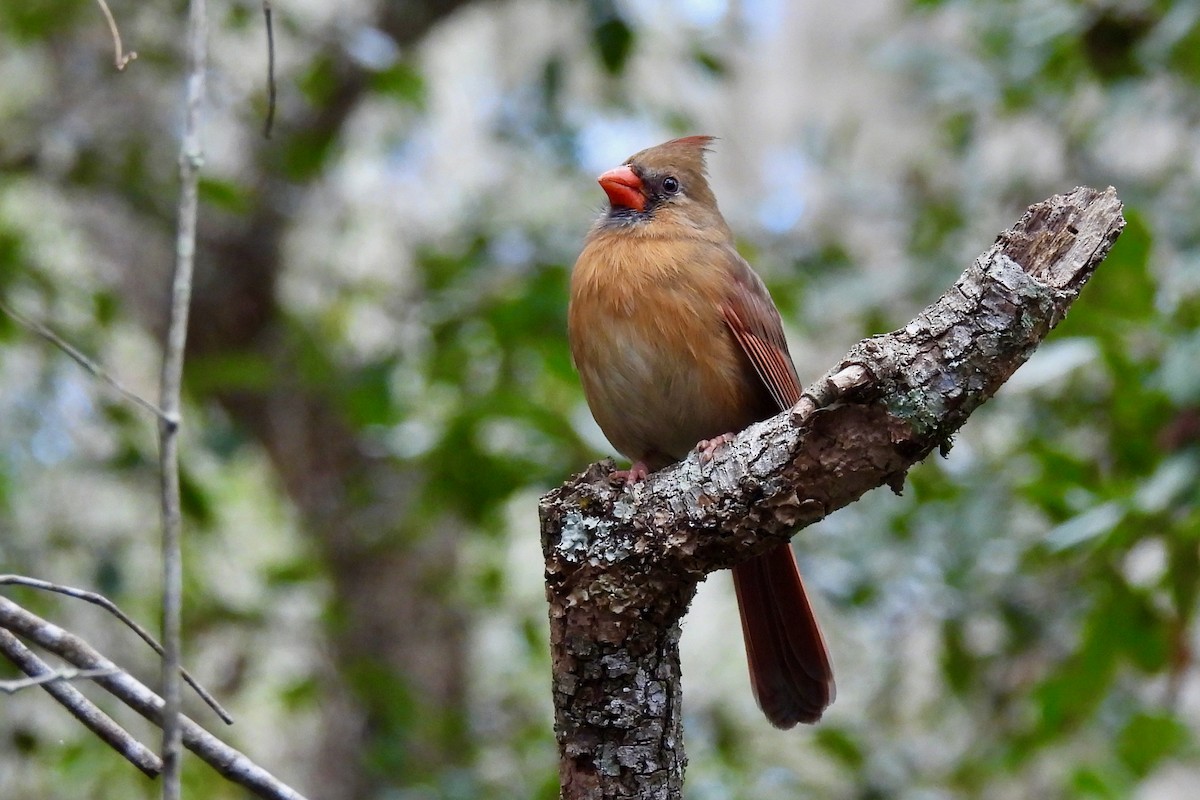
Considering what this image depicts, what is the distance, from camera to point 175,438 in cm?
164

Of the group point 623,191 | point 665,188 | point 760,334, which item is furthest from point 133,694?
point 665,188

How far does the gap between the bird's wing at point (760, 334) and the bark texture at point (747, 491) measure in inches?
33.2

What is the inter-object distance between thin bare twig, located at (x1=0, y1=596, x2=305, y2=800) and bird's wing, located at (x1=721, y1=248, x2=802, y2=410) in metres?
1.58

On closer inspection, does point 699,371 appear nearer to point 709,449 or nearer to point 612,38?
point 709,449

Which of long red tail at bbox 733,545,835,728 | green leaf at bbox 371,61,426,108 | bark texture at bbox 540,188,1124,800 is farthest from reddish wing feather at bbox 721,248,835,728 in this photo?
green leaf at bbox 371,61,426,108

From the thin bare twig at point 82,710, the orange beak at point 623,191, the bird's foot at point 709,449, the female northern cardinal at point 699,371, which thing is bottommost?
the thin bare twig at point 82,710

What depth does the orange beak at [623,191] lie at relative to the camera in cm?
361

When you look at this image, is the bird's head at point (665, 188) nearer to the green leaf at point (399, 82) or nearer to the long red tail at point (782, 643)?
the long red tail at point (782, 643)

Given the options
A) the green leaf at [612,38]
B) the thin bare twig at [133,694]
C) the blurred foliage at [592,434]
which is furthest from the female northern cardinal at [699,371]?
the thin bare twig at [133,694]

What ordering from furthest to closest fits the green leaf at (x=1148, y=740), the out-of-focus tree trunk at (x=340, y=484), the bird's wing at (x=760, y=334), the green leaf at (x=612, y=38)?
the out-of-focus tree trunk at (x=340, y=484)
the green leaf at (x=612, y=38)
the green leaf at (x=1148, y=740)
the bird's wing at (x=760, y=334)

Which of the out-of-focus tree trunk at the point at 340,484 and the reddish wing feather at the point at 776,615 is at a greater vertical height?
the out-of-focus tree trunk at the point at 340,484

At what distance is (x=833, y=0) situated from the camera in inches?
623

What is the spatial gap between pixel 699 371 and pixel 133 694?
5.32ft

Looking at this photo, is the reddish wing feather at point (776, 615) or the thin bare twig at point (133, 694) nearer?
the thin bare twig at point (133, 694)
